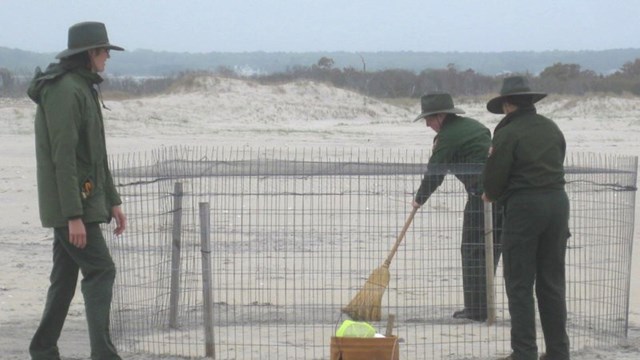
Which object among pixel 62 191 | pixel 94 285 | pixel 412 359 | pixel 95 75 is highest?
pixel 95 75

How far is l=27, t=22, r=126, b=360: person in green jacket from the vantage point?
645 centimetres

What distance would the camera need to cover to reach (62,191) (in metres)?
6.43

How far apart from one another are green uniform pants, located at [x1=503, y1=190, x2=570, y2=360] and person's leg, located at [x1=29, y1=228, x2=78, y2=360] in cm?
248

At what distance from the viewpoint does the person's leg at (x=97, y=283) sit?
21.9 ft

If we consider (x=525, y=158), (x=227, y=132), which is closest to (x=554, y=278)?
(x=525, y=158)

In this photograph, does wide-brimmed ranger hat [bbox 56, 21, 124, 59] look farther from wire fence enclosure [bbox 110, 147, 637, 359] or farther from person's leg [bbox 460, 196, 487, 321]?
person's leg [bbox 460, 196, 487, 321]

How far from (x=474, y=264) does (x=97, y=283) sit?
2936mm

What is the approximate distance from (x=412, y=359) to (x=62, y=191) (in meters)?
2.52

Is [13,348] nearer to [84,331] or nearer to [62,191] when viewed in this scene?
[84,331]

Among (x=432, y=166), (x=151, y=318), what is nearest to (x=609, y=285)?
(x=432, y=166)

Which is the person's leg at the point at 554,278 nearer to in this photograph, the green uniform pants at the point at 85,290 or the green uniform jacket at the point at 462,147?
the green uniform jacket at the point at 462,147

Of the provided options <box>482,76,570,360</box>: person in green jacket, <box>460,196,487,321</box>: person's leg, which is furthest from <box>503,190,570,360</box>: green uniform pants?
<box>460,196,487,321</box>: person's leg

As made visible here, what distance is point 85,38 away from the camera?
6.69m

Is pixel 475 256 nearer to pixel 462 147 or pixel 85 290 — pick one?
pixel 462 147
